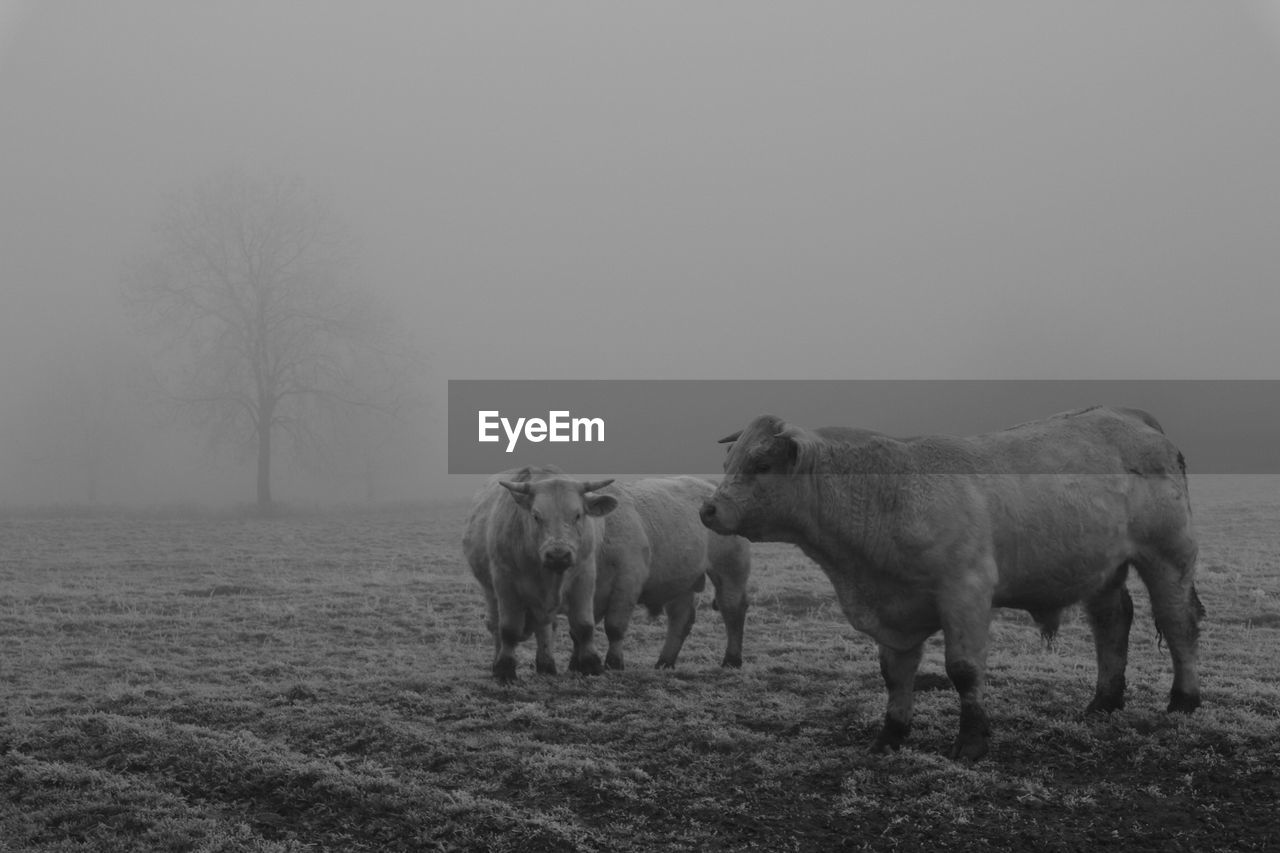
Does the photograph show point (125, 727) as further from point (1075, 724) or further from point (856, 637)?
point (856, 637)

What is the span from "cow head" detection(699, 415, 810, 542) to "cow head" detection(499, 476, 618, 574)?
2.96 m

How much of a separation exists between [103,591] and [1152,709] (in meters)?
17.2

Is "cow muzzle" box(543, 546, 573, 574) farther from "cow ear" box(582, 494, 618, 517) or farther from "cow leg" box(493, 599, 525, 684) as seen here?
"cow leg" box(493, 599, 525, 684)

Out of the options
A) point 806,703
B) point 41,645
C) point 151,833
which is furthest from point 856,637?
point 41,645

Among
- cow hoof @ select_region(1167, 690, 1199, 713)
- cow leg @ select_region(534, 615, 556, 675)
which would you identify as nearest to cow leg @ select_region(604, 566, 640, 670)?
cow leg @ select_region(534, 615, 556, 675)

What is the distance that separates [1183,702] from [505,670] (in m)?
6.35

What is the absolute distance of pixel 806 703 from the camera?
1052cm

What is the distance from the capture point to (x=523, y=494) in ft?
38.5

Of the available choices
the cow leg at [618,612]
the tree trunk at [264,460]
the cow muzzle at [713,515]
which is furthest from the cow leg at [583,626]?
the tree trunk at [264,460]

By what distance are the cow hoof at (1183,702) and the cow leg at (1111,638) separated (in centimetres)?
41

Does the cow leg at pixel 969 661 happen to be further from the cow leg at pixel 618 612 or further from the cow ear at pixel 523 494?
the cow leg at pixel 618 612

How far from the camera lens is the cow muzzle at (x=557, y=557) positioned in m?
11.2

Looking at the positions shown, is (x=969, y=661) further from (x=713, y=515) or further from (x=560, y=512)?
(x=560, y=512)

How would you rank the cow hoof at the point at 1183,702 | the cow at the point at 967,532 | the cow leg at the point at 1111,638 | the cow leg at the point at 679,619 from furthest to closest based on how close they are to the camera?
the cow leg at the point at 679,619 → the cow leg at the point at 1111,638 → the cow hoof at the point at 1183,702 → the cow at the point at 967,532
